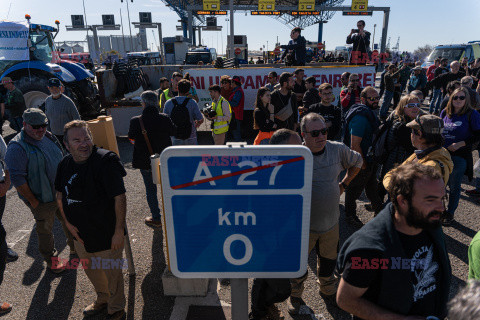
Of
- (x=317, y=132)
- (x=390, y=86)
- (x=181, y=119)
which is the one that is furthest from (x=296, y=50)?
(x=317, y=132)

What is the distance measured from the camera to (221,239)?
1234 mm

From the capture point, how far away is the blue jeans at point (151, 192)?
4.44m

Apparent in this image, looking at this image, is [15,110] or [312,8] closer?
[15,110]

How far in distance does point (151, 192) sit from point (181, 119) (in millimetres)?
1243

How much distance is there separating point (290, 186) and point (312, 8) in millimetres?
30300

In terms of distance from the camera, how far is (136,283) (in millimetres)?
3385

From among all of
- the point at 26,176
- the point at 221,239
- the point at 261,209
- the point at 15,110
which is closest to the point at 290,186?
the point at 261,209

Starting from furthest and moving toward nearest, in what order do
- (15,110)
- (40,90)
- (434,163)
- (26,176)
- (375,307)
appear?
(40,90) → (15,110) → (26,176) → (434,163) → (375,307)

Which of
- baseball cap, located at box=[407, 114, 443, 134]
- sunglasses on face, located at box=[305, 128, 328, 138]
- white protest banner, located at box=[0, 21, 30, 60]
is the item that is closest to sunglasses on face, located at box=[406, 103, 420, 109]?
baseball cap, located at box=[407, 114, 443, 134]

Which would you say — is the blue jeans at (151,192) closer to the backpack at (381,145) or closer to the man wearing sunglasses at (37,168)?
the man wearing sunglasses at (37,168)

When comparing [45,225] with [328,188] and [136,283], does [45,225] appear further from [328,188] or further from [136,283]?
[328,188]

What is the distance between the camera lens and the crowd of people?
1.51 metres

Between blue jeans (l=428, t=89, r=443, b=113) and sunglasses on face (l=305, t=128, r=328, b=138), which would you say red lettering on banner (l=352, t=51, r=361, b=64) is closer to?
blue jeans (l=428, t=89, r=443, b=113)

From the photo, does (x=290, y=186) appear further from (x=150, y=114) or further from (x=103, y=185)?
(x=150, y=114)
